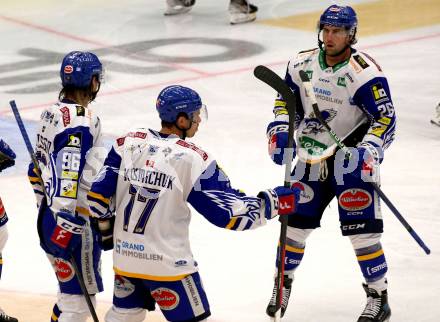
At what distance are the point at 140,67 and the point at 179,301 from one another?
7473 millimetres

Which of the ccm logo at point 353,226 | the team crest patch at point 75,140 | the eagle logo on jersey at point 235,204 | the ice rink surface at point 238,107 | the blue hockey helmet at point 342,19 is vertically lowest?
the ice rink surface at point 238,107

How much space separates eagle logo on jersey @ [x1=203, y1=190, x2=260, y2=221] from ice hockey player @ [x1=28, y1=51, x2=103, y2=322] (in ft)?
2.50

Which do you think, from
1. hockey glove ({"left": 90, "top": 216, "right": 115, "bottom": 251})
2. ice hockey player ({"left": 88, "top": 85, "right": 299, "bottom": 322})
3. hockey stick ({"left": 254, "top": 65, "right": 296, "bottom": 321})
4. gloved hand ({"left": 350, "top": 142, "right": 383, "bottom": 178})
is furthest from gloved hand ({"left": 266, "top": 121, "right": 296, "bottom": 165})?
hockey glove ({"left": 90, "top": 216, "right": 115, "bottom": 251})

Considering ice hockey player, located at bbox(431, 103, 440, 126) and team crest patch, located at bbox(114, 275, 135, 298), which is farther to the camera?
ice hockey player, located at bbox(431, 103, 440, 126)

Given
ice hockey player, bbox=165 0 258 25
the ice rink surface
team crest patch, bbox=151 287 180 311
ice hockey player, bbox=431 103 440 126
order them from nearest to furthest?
team crest patch, bbox=151 287 180 311 < the ice rink surface < ice hockey player, bbox=431 103 440 126 < ice hockey player, bbox=165 0 258 25

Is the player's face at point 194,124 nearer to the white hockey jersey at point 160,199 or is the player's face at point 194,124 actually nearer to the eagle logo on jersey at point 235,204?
the white hockey jersey at point 160,199

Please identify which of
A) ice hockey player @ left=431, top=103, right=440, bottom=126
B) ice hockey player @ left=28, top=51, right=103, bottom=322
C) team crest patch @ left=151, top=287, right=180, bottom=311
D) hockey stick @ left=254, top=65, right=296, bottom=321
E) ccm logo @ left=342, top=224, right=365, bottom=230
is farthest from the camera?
ice hockey player @ left=431, top=103, right=440, bottom=126

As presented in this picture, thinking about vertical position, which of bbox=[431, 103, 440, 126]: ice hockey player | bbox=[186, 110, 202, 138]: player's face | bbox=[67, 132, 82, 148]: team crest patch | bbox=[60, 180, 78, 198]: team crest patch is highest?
bbox=[186, 110, 202, 138]: player's face

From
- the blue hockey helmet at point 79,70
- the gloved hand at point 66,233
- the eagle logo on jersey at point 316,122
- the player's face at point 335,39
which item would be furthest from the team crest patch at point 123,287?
the player's face at point 335,39

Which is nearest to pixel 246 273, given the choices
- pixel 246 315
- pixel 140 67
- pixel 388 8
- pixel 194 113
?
pixel 246 315

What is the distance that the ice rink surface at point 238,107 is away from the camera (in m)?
6.74

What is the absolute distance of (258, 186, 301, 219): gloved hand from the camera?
193 inches

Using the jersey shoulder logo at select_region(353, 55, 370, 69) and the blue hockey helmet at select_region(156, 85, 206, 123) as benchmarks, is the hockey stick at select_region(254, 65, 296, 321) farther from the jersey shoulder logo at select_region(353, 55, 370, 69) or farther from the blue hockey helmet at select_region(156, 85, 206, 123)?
the jersey shoulder logo at select_region(353, 55, 370, 69)

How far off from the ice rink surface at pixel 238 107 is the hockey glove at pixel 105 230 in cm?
137
